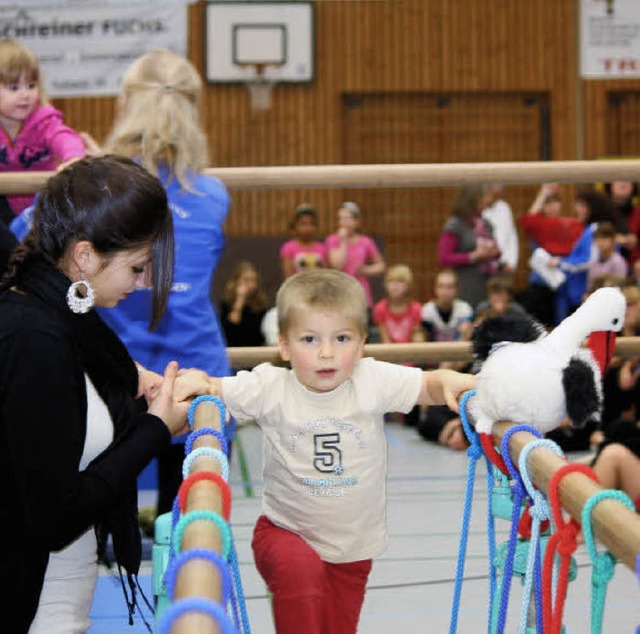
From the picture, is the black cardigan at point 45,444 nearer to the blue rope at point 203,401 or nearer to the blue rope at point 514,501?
the blue rope at point 203,401

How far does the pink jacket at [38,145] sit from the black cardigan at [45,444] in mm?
1696

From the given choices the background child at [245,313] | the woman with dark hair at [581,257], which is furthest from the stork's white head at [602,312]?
the woman with dark hair at [581,257]

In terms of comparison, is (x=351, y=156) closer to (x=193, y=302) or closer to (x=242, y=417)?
(x=193, y=302)

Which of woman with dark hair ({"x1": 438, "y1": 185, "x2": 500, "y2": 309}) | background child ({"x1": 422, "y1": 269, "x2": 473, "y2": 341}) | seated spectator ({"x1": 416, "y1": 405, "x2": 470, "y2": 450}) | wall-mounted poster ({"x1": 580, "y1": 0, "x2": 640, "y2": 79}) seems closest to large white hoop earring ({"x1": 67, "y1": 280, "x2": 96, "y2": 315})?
seated spectator ({"x1": 416, "y1": 405, "x2": 470, "y2": 450})

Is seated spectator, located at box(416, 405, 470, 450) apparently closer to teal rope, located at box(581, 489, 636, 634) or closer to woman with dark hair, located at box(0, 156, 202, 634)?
woman with dark hair, located at box(0, 156, 202, 634)

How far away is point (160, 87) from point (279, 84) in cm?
698

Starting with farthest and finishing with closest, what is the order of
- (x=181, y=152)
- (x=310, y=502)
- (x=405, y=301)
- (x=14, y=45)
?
(x=405, y=301)
(x=14, y=45)
(x=181, y=152)
(x=310, y=502)

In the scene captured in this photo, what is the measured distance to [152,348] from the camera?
2.96 meters

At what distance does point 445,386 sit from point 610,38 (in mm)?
8451

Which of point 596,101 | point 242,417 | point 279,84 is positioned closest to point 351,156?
point 279,84

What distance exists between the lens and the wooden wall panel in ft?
32.2

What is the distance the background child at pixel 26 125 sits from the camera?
322 cm

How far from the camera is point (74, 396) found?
61.9 inches

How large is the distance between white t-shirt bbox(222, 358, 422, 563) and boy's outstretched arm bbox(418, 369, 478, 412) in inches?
0.6
